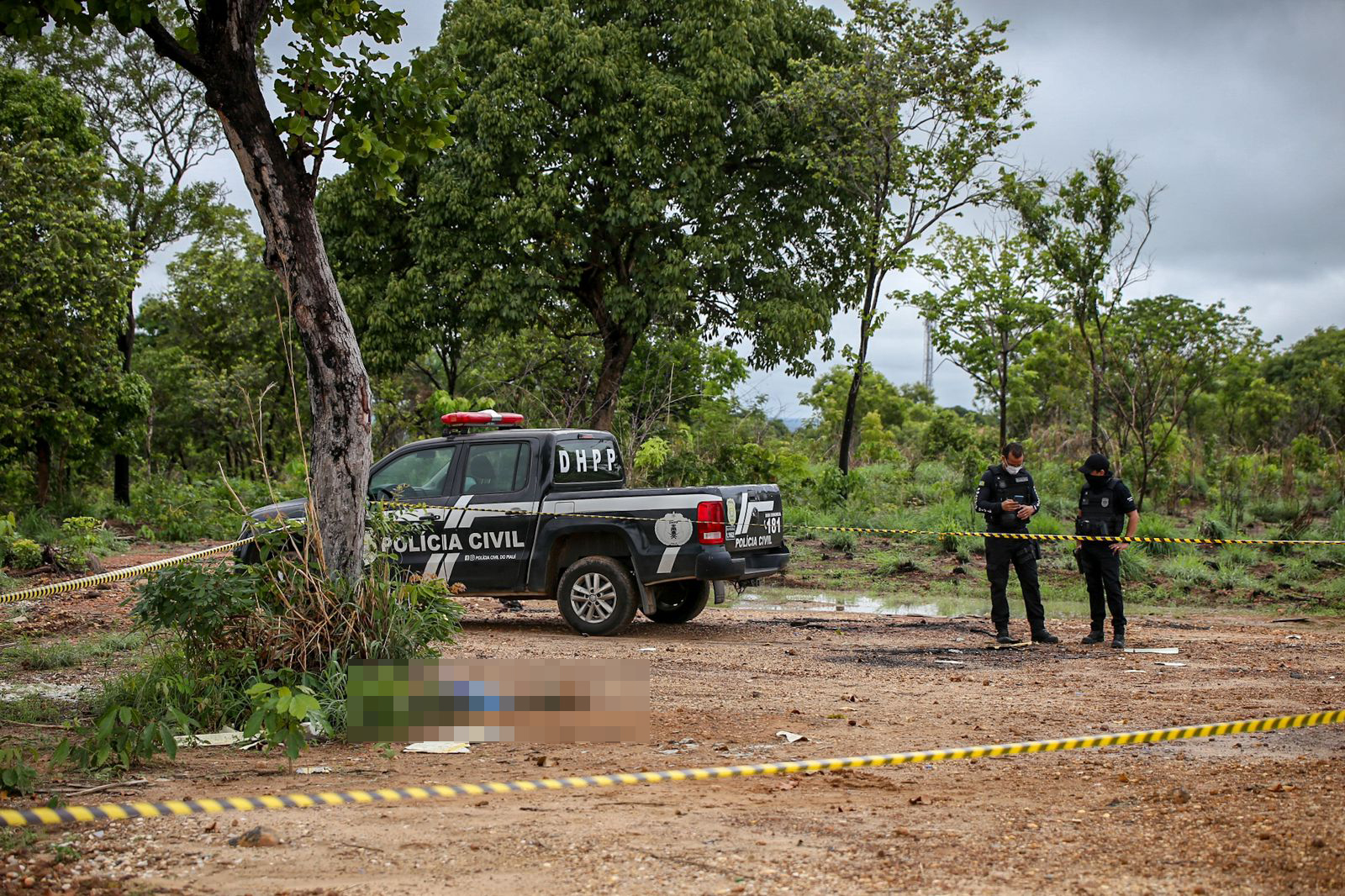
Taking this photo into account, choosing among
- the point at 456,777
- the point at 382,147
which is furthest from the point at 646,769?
the point at 382,147

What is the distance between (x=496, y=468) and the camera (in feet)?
36.0

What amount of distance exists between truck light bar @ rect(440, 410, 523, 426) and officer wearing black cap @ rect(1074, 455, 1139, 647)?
546cm

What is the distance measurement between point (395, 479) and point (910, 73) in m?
14.3

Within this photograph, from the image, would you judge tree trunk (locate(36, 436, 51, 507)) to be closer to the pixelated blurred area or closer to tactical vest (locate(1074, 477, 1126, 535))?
the pixelated blurred area

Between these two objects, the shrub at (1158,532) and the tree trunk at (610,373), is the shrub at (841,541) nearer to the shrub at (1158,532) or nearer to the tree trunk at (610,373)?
the shrub at (1158,532)

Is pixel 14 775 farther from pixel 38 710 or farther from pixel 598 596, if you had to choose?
pixel 598 596

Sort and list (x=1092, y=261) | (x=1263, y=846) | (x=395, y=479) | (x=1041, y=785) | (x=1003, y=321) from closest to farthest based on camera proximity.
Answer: (x=1263, y=846) < (x=1041, y=785) < (x=395, y=479) < (x=1092, y=261) < (x=1003, y=321)

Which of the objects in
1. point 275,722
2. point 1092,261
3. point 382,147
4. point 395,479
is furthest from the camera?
point 1092,261

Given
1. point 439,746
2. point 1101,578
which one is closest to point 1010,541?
point 1101,578

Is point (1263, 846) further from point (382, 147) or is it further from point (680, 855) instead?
point (382, 147)

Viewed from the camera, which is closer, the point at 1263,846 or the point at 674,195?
the point at 1263,846

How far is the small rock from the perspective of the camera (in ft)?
14.9

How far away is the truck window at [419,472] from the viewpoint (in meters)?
11.1

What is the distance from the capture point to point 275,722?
233 inches
